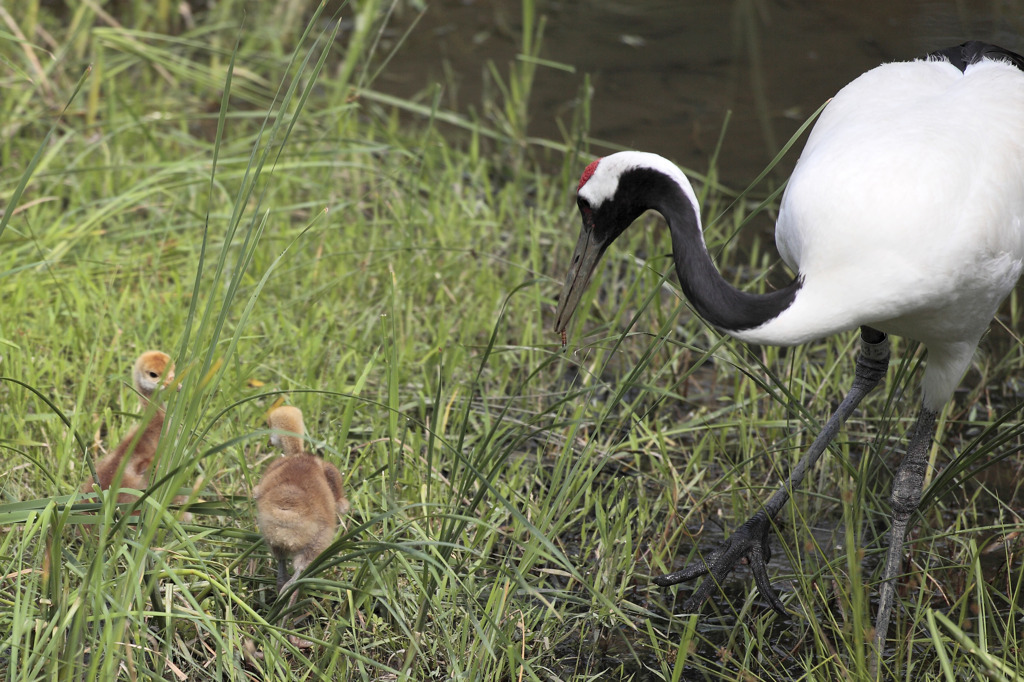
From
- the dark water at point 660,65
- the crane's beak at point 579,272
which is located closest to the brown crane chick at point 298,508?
the crane's beak at point 579,272

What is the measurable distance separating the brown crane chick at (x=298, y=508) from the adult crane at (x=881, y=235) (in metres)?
0.79

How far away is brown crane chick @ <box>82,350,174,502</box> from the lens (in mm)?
2879

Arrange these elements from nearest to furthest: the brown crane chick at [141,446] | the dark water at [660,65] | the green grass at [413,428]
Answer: the green grass at [413,428] < the brown crane chick at [141,446] < the dark water at [660,65]

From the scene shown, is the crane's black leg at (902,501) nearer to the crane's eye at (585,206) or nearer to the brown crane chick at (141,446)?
the crane's eye at (585,206)

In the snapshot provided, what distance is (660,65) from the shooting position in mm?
6793

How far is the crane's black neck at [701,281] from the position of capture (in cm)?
265

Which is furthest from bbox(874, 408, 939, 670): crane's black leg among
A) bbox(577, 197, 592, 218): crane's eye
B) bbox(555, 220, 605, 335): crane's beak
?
bbox(577, 197, 592, 218): crane's eye

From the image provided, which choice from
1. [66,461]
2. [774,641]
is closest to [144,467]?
[66,461]

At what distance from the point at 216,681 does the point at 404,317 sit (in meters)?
1.80

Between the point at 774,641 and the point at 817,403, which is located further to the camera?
the point at 817,403

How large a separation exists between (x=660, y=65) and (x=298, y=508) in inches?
194

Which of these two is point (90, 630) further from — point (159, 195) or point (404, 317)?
point (159, 195)

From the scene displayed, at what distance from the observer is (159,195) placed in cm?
460

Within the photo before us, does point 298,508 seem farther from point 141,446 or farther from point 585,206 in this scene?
point 585,206
